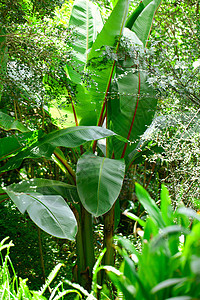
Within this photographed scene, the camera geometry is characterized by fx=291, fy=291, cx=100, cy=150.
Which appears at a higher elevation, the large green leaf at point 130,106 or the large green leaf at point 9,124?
the large green leaf at point 130,106

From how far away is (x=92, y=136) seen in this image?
192 centimetres

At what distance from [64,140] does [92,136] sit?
19 cm

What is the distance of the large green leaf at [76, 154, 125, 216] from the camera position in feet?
5.85

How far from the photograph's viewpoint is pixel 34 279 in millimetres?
2357

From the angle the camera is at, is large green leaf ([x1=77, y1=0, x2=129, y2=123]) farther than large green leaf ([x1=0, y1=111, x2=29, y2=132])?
Yes

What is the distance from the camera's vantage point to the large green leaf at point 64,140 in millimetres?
1892

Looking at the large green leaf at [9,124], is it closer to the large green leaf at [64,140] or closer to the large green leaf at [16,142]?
the large green leaf at [16,142]

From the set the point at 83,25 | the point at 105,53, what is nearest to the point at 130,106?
the point at 105,53

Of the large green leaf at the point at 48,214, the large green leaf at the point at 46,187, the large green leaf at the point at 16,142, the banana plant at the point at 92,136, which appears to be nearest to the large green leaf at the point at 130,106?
the banana plant at the point at 92,136

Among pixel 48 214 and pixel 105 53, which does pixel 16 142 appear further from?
pixel 105 53

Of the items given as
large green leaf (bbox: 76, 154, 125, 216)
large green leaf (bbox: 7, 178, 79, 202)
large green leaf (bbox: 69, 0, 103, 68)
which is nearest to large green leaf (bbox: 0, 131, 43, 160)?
large green leaf (bbox: 7, 178, 79, 202)

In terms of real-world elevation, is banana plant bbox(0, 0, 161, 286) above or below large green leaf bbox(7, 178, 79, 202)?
above

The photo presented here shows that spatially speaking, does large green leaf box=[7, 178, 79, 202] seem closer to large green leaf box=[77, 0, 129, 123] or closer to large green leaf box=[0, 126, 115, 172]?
large green leaf box=[0, 126, 115, 172]

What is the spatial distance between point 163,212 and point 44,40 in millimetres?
1365
